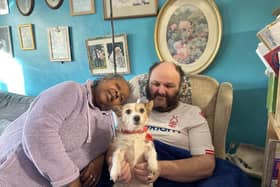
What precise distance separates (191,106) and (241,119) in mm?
480

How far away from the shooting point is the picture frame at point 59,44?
2.37m

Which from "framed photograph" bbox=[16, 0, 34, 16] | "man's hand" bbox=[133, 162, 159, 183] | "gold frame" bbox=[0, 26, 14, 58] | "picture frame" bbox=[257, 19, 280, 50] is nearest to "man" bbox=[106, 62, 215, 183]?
"man's hand" bbox=[133, 162, 159, 183]

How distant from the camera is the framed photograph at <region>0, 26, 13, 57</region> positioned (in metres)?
2.78

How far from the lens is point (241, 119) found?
175 cm

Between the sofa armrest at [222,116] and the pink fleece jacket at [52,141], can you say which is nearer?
the pink fleece jacket at [52,141]

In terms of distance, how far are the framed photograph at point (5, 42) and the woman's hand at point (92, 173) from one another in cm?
210

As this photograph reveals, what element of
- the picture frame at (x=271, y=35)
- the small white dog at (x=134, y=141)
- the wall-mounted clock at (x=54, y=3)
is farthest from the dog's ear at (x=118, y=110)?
the wall-mounted clock at (x=54, y=3)

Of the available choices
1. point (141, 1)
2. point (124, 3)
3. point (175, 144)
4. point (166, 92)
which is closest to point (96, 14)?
point (124, 3)

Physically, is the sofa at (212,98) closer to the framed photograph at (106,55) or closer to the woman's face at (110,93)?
the woman's face at (110,93)

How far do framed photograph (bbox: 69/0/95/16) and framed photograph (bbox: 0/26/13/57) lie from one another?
3.04ft

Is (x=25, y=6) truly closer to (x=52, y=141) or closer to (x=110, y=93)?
(x=110, y=93)

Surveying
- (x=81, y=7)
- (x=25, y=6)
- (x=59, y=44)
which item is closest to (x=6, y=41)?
(x=25, y=6)

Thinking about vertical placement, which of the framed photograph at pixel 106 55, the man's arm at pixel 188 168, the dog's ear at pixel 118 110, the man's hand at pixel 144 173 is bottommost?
the man's arm at pixel 188 168

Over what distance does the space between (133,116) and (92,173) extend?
34cm
